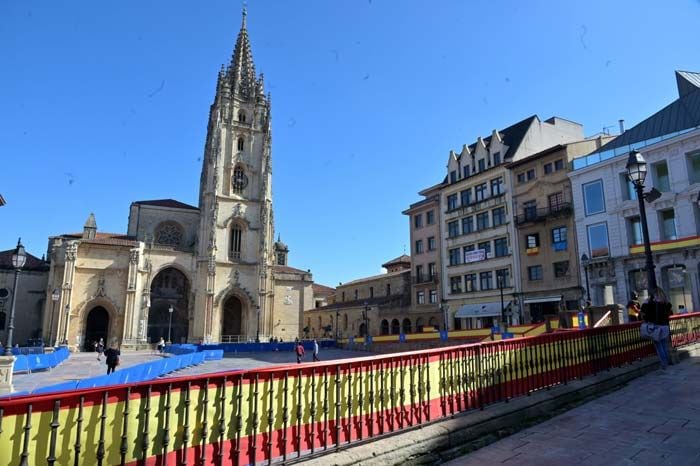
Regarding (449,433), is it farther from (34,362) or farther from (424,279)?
(424,279)

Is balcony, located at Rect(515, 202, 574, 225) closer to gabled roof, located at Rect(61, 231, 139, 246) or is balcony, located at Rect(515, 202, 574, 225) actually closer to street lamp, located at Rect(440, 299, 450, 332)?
street lamp, located at Rect(440, 299, 450, 332)

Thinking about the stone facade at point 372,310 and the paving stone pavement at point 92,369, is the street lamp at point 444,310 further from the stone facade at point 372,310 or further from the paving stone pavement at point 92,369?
the paving stone pavement at point 92,369

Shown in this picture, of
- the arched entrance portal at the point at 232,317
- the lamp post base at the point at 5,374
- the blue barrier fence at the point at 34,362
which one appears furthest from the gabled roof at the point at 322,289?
the lamp post base at the point at 5,374

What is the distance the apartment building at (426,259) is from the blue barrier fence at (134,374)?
23.3m

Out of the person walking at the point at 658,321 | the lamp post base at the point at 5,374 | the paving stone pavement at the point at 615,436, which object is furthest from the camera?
the lamp post base at the point at 5,374

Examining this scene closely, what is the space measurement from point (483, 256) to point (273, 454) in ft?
125

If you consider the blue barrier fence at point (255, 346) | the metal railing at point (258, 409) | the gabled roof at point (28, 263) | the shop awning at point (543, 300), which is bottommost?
the blue barrier fence at point (255, 346)

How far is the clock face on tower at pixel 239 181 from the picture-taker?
192 ft

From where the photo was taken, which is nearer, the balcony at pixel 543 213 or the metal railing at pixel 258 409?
the metal railing at pixel 258 409

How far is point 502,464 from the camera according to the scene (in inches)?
197

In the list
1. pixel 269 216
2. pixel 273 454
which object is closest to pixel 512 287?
pixel 269 216

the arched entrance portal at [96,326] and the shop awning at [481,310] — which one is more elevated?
the shop awning at [481,310]

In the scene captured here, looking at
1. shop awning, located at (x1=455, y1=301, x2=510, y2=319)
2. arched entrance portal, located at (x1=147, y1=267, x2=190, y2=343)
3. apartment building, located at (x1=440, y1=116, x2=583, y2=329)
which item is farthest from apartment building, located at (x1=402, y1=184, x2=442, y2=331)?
arched entrance portal, located at (x1=147, y1=267, x2=190, y2=343)

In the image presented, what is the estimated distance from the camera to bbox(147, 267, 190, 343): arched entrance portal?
54.1m
